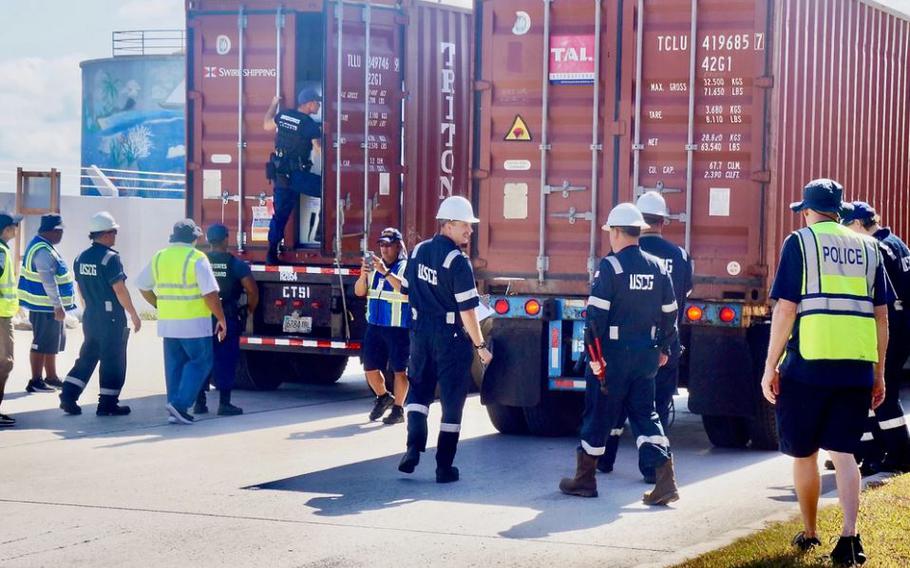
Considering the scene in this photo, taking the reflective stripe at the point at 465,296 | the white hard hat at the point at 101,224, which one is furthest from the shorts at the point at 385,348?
the reflective stripe at the point at 465,296

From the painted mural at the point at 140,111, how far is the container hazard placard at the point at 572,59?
3512 centimetres

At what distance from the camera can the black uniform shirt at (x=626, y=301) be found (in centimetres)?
914

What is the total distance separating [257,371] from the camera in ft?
50.6

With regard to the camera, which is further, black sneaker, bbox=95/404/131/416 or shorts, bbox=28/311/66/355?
shorts, bbox=28/311/66/355

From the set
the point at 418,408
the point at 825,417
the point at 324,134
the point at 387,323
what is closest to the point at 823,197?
the point at 825,417

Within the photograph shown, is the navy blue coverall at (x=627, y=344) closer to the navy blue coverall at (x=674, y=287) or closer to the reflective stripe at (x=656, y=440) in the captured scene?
the reflective stripe at (x=656, y=440)

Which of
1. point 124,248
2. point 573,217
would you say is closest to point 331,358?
point 573,217

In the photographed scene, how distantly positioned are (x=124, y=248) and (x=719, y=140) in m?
19.4

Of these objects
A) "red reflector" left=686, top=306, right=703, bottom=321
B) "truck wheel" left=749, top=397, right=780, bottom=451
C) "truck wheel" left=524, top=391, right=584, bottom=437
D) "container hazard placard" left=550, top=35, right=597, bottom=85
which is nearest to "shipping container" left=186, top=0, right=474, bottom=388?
"truck wheel" left=524, top=391, right=584, bottom=437

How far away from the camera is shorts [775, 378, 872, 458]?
7164 mm

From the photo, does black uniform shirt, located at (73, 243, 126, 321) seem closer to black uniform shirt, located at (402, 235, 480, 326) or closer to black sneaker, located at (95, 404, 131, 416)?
black sneaker, located at (95, 404, 131, 416)

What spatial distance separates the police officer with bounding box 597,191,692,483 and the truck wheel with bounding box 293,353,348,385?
6392mm

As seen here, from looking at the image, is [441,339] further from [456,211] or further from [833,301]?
[833,301]

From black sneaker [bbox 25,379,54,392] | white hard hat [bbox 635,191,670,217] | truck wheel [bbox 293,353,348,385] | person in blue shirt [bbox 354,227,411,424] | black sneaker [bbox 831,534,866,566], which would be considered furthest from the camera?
truck wheel [bbox 293,353,348,385]
